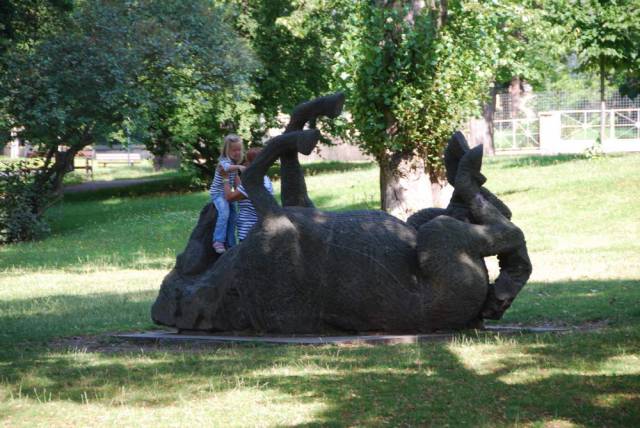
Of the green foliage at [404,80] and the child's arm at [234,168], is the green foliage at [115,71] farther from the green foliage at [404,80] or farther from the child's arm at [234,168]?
the child's arm at [234,168]

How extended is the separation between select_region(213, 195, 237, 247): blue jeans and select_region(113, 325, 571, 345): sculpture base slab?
1.32 metres

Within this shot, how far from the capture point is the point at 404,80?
59.1ft

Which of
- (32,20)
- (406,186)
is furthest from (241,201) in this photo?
(32,20)

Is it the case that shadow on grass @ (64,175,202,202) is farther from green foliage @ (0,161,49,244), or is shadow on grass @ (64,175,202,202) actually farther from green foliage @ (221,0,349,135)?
green foliage @ (0,161,49,244)

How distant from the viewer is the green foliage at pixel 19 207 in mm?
26469

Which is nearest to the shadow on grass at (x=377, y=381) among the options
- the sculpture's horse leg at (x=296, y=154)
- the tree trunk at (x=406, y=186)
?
the sculpture's horse leg at (x=296, y=154)

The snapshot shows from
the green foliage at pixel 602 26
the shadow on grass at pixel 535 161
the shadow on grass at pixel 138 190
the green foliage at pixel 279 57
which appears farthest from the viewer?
the shadow on grass at pixel 138 190

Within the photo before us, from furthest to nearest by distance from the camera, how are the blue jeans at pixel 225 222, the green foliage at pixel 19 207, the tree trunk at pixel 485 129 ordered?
the tree trunk at pixel 485 129 → the green foliage at pixel 19 207 → the blue jeans at pixel 225 222

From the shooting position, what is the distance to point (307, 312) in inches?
408

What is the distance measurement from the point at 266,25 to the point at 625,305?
87.4 feet

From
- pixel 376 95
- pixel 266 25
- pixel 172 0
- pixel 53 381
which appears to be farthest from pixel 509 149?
pixel 53 381

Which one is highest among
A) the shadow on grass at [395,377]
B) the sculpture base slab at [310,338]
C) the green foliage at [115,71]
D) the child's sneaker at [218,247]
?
the green foliage at [115,71]

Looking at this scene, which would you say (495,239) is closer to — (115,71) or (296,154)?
(296,154)

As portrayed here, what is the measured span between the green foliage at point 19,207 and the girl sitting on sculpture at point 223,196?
1538 centimetres
